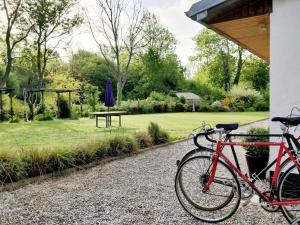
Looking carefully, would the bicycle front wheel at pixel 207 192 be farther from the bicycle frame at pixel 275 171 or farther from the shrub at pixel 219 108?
the shrub at pixel 219 108

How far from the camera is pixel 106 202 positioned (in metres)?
4.39

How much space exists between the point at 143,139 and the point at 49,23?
16.5 meters

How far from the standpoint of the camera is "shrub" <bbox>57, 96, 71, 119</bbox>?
19469 millimetres

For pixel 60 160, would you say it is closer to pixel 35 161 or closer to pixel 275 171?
pixel 35 161

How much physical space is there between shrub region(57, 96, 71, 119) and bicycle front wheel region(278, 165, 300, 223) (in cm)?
1724

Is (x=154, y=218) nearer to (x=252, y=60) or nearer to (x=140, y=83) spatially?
(x=140, y=83)

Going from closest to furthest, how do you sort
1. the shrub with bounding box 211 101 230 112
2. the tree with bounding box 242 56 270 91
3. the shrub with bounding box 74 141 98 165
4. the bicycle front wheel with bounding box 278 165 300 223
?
the bicycle front wheel with bounding box 278 165 300 223
the shrub with bounding box 74 141 98 165
the shrub with bounding box 211 101 230 112
the tree with bounding box 242 56 270 91

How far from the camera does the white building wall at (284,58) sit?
4.17 meters

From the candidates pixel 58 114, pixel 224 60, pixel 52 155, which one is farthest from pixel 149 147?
pixel 224 60

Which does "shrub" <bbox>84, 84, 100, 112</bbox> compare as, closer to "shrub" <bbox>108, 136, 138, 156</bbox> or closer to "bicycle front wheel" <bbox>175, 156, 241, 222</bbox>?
"shrub" <bbox>108, 136, 138, 156</bbox>

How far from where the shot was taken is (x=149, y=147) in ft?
28.9

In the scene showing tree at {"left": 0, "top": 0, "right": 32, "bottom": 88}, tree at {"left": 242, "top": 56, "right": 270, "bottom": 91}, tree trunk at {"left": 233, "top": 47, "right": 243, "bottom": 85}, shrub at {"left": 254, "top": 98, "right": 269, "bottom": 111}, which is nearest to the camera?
tree at {"left": 0, "top": 0, "right": 32, "bottom": 88}

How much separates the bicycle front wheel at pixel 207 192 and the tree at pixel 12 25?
1886 cm

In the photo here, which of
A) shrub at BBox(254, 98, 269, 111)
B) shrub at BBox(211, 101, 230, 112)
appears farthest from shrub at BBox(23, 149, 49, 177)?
shrub at BBox(254, 98, 269, 111)
